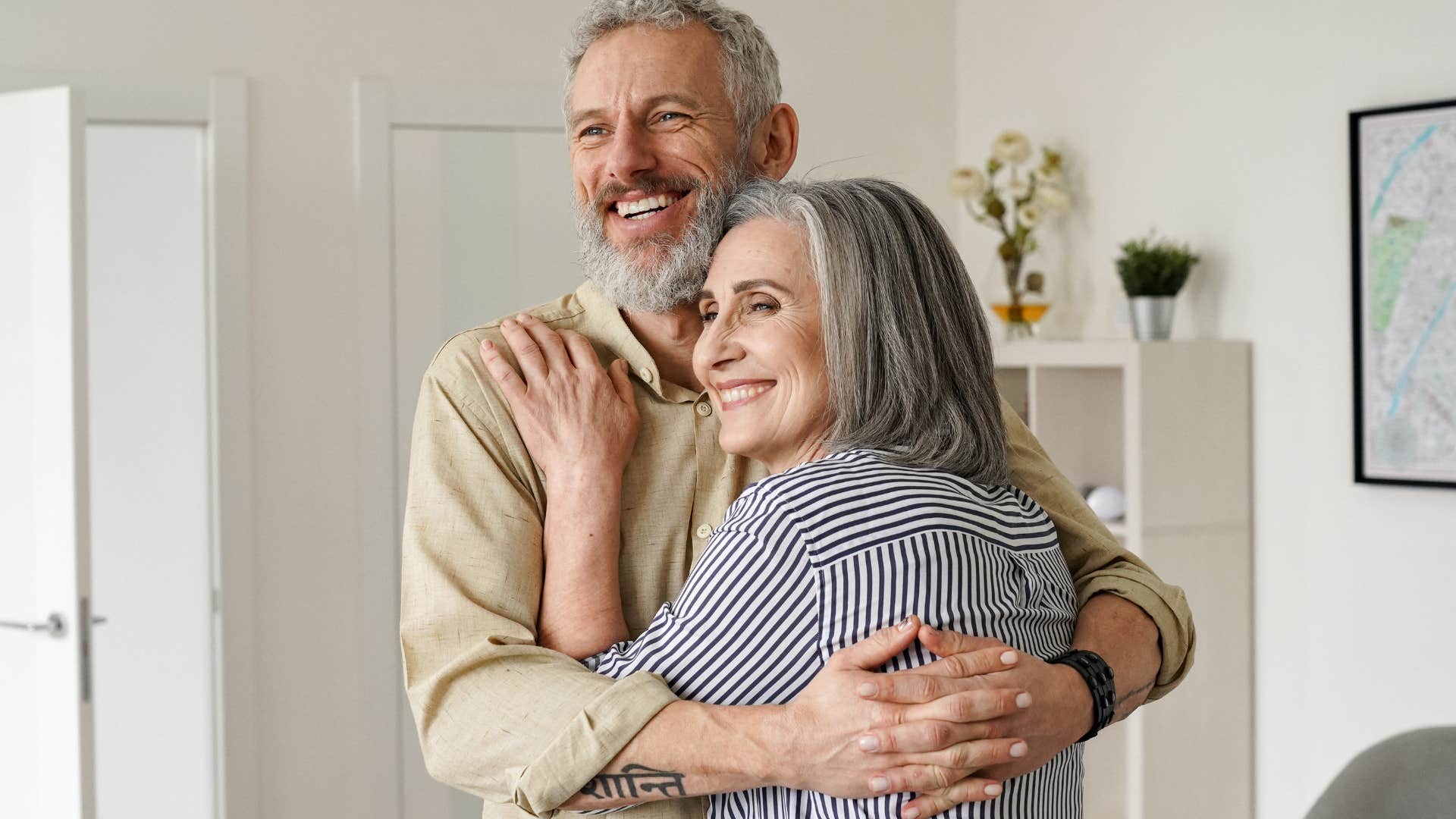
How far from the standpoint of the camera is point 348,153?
3.52 metres

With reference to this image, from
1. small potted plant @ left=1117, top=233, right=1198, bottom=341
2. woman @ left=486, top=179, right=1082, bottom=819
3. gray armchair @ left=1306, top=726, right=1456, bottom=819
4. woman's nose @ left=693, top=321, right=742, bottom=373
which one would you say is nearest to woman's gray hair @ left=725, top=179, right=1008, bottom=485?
woman @ left=486, top=179, right=1082, bottom=819

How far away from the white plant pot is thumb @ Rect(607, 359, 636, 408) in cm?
197

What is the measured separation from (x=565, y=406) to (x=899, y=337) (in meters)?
0.40

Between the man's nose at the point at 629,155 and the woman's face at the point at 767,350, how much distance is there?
232 mm

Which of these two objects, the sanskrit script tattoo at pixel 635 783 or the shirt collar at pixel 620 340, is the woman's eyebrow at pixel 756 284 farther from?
the sanskrit script tattoo at pixel 635 783

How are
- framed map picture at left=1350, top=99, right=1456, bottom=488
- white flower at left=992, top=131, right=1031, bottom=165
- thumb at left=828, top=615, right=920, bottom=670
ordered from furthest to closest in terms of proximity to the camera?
white flower at left=992, top=131, right=1031, bottom=165
framed map picture at left=1350, top=99, right=1456, bottom=488
thumb at left=828, top=615, right=920, bottom=670

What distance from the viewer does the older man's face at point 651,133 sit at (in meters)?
1.63

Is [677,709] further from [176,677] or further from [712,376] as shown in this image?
[176,677]

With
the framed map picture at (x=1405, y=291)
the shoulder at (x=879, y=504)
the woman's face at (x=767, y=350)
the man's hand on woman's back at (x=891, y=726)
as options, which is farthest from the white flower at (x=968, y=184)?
the man's hand on woman's back at (x=891, y=726)

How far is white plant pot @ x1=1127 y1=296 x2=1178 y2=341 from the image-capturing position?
3.24 meters

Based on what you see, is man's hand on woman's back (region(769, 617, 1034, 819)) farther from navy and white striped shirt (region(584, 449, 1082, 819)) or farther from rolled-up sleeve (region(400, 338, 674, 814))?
rolled-up sleeve (region(400, 338, 674, 814))

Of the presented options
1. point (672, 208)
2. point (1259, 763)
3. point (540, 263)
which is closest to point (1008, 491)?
point (672, 208)

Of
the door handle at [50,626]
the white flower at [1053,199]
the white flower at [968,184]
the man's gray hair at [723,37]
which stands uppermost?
→ the white flower at [968,184]

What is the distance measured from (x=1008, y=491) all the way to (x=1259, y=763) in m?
2.25
